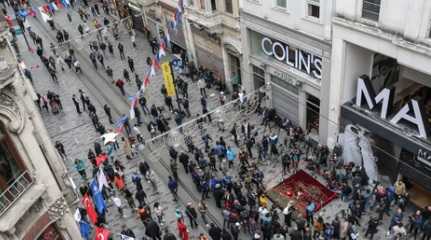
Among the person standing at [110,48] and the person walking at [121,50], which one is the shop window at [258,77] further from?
the person standing at [110,48]

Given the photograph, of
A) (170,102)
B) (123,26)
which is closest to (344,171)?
(170,102)

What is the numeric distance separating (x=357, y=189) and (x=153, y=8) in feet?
81.7

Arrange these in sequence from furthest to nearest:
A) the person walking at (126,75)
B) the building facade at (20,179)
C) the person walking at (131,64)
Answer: the person walking at (131,64) < the person walking at (126,75) < the building facade at (20,179)

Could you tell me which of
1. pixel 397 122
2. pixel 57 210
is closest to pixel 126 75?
pixel 397 122

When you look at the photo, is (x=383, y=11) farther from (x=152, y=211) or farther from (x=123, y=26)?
(x=123, y=26)

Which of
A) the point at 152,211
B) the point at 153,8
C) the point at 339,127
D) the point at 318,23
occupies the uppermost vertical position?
the point at 318,23

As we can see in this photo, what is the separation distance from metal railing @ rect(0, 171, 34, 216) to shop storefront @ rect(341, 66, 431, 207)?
15048 millimetres

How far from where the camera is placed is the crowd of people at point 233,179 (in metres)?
19.2

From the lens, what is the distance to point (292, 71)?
81.1 ft

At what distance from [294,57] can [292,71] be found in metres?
0.85

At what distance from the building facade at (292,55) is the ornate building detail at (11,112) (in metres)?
14.4

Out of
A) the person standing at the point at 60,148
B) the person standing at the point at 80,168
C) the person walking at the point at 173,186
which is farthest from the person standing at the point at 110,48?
the person walking at the point at 173,186

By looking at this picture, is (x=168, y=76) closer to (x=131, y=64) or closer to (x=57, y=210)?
(x=131, y=64)

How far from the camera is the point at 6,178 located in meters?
11.9
